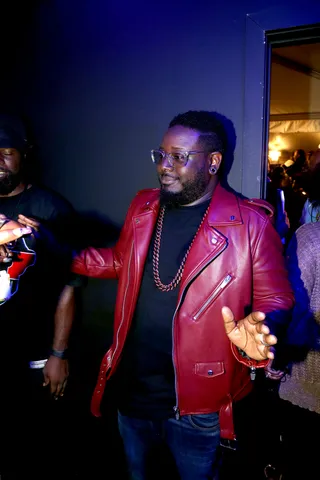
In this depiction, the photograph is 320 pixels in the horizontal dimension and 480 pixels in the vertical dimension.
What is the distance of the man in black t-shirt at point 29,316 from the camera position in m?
2.64

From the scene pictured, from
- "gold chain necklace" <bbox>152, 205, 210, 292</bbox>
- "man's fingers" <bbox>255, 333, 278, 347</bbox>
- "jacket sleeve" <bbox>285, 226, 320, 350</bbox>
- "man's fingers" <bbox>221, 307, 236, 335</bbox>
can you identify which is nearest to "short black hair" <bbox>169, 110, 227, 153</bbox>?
"gold chain necklace" <bbox>152, 205, 210, 292</bbox>

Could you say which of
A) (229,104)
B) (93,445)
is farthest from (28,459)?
(229,104)

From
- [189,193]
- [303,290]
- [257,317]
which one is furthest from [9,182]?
[303,290]

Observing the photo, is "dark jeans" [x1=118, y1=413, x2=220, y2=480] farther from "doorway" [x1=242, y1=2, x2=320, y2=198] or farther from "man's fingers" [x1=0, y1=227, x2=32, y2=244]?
"doorway" [x1=242, y1=2, x2=320, y2=198]

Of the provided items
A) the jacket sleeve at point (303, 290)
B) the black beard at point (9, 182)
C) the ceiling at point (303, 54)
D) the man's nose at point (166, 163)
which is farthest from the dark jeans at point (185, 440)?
the ceiling at point (303, 54)

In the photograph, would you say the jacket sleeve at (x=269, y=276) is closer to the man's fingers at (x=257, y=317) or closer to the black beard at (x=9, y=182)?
the man's fingers at (x=257, y=317)

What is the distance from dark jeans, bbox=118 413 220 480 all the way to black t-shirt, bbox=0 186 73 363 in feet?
2.99

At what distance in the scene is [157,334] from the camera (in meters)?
2.18

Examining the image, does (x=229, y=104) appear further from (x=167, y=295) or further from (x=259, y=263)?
(x=167, y=295)

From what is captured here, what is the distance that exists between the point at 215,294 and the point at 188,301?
15 centimetres

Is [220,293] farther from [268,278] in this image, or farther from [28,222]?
[28,222]

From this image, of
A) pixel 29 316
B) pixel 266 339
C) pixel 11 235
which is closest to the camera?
pixel 266 339

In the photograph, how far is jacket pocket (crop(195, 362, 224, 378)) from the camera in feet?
6.77

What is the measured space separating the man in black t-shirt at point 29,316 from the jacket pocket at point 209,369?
3.58 ft
